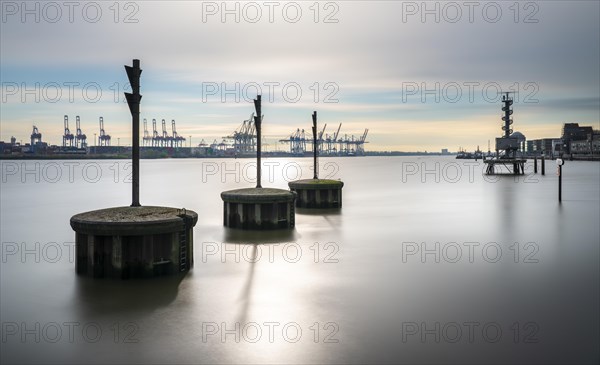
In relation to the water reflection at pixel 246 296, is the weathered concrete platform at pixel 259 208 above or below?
above

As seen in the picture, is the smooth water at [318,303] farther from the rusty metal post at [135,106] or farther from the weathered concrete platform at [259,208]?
the rusty metal post at [135,106]

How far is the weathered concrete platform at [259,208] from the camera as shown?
23922 mm

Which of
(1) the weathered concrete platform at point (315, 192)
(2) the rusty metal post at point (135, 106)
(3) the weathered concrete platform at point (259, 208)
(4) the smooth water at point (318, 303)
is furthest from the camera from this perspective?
(1) the weathered concrete platform at point (315, 192)

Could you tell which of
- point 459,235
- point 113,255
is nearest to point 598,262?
point 459,235

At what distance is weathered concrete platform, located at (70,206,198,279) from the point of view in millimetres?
13797

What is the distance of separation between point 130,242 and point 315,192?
69.8 feet

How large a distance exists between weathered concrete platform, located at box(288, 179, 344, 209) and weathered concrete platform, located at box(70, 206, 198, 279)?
19595 millimetres

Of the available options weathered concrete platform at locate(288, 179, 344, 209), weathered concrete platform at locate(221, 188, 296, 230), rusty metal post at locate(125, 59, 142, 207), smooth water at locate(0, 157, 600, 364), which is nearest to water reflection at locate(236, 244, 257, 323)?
smooth water at locate(0, 157, 600, 364)

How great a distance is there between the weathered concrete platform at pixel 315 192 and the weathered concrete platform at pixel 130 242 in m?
19.6

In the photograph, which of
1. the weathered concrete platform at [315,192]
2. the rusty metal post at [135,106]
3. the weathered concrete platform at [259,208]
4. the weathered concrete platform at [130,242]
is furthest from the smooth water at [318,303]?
the weathered concrete platform at [315,192]

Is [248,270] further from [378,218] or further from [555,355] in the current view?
[378,218]

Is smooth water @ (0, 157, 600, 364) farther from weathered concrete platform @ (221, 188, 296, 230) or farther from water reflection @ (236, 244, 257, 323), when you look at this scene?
weathered concrete platform @ (221, 188, 296, 230)

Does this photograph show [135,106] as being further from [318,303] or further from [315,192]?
[315,192]

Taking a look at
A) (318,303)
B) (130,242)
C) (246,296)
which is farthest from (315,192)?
(318,303)
